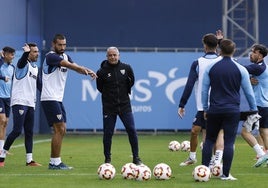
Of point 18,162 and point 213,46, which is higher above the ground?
point 213,46

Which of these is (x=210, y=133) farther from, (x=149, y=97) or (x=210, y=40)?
(x=149, y=97)

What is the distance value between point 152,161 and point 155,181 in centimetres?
420

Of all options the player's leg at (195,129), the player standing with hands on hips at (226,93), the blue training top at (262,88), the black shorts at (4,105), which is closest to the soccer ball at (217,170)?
the player standing with hands on hips at (226,93)

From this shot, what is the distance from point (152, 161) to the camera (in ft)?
57.9

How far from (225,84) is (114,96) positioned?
123 inches

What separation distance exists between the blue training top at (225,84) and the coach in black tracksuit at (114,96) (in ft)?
9.26

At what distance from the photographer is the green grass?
42.9 ft

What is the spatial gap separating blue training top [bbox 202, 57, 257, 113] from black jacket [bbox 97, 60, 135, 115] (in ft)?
9.27

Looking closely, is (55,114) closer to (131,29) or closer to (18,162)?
(18,162)

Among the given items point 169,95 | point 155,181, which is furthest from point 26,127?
point 169,95

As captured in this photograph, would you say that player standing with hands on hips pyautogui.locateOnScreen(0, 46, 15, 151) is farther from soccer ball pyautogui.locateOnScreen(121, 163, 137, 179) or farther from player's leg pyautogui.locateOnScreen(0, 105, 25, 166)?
soccer ball pyautogui.locateOnScreen(121, 163, 137, 179)

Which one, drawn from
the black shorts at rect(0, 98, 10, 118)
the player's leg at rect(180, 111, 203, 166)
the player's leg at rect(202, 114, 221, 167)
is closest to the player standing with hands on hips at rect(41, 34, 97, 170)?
the player's leg at rect(180, 111, 203, 166)

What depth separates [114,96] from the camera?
51.6ft

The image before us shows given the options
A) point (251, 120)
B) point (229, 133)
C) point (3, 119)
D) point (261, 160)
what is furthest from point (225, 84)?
point (3, 119)
